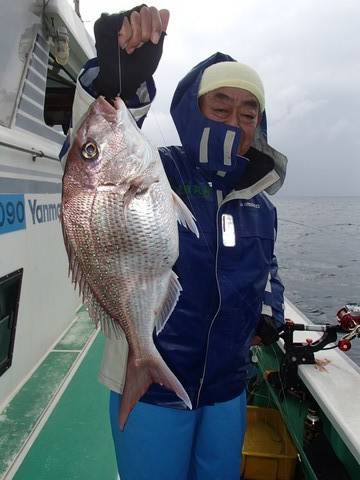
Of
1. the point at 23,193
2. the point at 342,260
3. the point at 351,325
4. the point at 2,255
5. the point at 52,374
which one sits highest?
the point at 23,193

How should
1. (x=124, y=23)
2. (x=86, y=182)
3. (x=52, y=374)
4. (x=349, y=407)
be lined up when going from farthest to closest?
(x=52, y=374) → (x=349, y=407) → (x=124, y=23) → (x=86, y=182)

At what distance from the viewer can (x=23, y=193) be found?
3174 mm

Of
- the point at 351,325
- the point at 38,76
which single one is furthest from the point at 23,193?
the point at 351,325

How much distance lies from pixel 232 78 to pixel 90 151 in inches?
36.3

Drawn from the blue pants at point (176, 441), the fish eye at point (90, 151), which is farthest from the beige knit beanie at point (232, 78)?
the blue pants at point (176, 441)

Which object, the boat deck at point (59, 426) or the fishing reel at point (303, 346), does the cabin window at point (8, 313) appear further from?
the fishing reel at point (303, 346)

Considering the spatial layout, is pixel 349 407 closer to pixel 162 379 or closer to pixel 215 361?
pixel 215 361

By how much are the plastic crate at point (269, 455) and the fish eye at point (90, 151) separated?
256 centimetres

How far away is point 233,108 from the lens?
1924 millimetres

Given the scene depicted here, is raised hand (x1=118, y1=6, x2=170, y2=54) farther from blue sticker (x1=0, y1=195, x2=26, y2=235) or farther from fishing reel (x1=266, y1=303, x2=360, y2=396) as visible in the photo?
fishing reel (x1=266, y1=303, x2=360, y2=396)

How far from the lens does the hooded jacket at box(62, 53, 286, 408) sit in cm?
177

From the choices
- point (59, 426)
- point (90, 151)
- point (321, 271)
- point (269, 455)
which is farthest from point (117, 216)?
point (321, 271)

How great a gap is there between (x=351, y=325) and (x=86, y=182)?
2236mm

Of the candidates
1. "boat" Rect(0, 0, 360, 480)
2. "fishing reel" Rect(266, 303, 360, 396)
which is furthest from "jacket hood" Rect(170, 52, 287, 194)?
"boat" Rect(0, 0, 360, 480)
